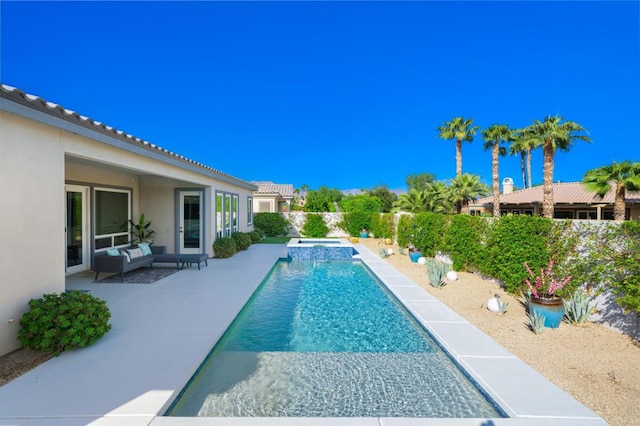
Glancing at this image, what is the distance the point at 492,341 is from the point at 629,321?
8.42 ft

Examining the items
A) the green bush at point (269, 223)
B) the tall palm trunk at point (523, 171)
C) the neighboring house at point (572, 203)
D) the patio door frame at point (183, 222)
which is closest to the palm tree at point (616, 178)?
the neighboring house at point (572, 203)

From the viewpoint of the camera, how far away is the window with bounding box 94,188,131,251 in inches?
444

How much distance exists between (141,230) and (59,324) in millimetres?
9126

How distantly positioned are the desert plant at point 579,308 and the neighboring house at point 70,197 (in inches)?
355

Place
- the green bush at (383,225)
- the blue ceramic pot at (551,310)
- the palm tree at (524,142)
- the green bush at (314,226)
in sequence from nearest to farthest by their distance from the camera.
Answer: the blue ceramic pot at (551,310) < the green bush at (383,225) < the palm tree at (524,142) < the green bush at (314,226)

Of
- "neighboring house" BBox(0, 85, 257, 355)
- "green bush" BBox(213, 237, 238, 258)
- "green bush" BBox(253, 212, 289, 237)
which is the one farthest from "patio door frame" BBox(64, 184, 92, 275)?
"green bush" BBox(253, 212, 289, 237)

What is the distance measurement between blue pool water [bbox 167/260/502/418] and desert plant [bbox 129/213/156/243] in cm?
756

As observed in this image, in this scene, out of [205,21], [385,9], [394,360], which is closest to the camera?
[394,360]

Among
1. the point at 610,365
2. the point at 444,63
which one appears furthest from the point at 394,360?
the point at 444,63

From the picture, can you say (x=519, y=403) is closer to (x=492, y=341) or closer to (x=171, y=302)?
(x=492, y=341)

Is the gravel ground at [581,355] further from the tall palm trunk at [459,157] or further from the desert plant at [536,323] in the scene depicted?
the tall palm trunk at [459,157]

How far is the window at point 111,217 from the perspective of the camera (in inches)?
444

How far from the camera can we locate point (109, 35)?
22609 mm

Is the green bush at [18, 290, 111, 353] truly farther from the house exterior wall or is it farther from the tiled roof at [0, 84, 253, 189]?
the tiled roof at [0, 84, 253, 189]
